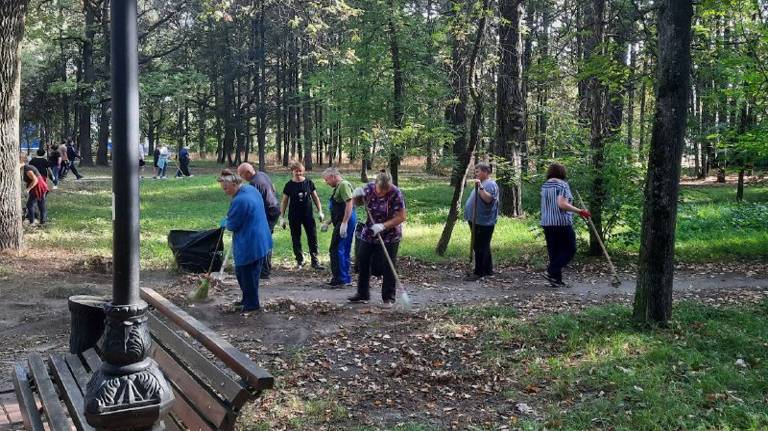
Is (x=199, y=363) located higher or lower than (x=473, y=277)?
higher

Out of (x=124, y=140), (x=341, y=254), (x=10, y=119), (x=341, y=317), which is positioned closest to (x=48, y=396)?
(x=124, y=140)

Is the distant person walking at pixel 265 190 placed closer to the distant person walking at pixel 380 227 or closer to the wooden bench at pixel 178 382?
the distant person walking at pixel 380 227

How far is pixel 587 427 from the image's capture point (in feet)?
15.5

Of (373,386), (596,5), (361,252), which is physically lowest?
(373,386)

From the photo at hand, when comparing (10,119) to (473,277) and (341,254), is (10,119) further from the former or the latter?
(473,277)

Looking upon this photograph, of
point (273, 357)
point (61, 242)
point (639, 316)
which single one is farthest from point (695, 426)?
point (61, 242)

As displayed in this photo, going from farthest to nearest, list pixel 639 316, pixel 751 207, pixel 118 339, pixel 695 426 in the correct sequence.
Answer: pixel 751 207 < pixel 639 316 < pixel 695 426 < pixel 118 339

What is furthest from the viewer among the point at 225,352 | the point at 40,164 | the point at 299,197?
the point at 40,164

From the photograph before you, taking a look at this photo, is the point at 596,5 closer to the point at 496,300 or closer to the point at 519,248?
the point at 519,248

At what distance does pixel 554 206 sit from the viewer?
368 inches

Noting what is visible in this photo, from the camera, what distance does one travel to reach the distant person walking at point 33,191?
14.1 meters

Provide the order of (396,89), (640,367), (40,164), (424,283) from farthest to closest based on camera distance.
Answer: (396,89), (40,164), (424,283), (640,367)

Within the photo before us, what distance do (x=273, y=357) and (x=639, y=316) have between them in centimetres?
372

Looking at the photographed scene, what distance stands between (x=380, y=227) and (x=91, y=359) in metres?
3.78
